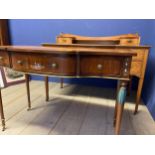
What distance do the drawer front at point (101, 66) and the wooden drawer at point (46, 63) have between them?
0.19 ft

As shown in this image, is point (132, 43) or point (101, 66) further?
point (132, 43)

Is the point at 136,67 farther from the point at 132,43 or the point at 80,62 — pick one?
the point at 80,62

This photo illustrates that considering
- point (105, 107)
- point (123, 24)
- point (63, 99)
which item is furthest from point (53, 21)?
point (105, 107)

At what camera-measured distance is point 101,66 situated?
810mm

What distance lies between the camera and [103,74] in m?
0.83

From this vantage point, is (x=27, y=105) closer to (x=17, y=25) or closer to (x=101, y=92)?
(x=101, y=92)

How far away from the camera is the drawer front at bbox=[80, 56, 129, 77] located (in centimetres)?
79

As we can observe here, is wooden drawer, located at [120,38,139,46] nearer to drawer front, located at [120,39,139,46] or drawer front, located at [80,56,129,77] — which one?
drawer front, located at [120,39,139,46]

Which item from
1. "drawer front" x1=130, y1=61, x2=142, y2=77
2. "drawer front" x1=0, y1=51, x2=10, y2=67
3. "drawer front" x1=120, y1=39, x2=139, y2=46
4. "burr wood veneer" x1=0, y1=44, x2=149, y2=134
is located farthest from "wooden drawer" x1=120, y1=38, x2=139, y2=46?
"drawer front" x1=0, y1=51, x2=10, y2=67

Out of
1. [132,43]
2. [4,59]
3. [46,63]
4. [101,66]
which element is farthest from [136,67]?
[4,59]

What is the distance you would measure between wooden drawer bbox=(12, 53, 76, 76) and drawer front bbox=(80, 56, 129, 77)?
57mm

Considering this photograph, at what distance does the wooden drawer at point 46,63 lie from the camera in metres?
0.82

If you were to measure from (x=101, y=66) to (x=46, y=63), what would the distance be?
0.96ft

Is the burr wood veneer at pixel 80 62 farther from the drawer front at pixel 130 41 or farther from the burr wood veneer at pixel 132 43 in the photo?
the drawer front at pixel 130 41
